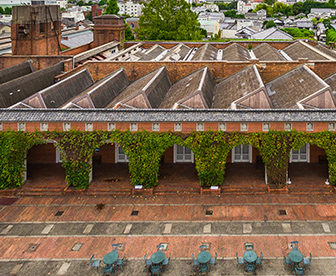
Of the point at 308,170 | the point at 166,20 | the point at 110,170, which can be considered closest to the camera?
the point at 308,170

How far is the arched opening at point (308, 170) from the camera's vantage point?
25344 millimetres

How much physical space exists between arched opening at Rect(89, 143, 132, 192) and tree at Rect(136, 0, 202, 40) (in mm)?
38813

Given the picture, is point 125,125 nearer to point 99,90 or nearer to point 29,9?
point 99,90

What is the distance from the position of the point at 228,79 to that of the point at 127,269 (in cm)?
2352

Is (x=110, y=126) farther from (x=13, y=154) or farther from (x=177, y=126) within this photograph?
(x=13, y=154)

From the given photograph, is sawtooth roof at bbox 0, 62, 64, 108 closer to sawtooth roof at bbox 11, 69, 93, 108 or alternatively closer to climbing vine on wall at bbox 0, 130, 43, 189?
sawtooth roof at bbox 11, 69, 93, 108

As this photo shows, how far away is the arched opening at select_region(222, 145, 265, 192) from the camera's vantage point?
2570 centimetres

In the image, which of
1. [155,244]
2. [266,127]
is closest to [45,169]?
[155,244]

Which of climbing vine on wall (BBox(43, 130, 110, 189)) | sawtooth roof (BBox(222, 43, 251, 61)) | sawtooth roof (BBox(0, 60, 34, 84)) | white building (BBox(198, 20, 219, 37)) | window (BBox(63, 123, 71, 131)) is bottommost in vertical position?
climbing vine on wall (BBox(43, 130, 110, 189))

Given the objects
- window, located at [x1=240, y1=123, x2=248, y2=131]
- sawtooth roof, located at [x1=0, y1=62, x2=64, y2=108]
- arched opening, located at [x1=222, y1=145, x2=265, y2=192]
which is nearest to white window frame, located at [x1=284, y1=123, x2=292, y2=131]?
window, located at [x1=240, y1=123, x2=248, y2=131]

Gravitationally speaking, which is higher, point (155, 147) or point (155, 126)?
point (155, 126)

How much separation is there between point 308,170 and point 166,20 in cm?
4486

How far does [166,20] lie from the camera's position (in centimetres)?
6462

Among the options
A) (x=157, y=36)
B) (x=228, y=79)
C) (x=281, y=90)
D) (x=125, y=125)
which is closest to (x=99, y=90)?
(x=125, y=125)
